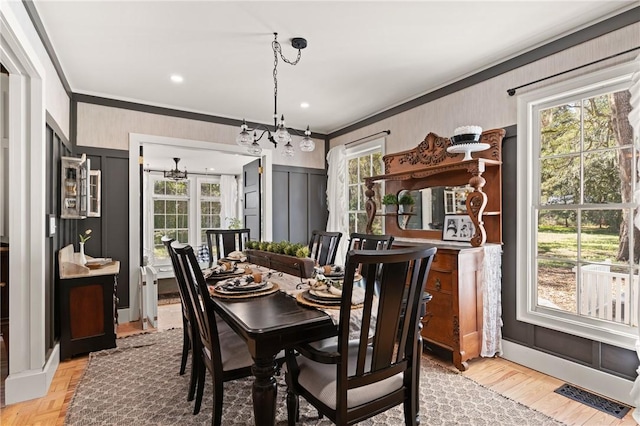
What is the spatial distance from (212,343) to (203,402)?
0.78 metres

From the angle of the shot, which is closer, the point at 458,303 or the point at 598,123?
the point at 598,123

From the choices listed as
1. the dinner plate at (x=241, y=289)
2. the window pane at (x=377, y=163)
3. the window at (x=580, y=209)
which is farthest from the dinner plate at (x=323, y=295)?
the window pane at (x=377, y=163)

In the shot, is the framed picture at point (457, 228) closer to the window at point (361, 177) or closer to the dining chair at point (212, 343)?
the window at point (361, 177)

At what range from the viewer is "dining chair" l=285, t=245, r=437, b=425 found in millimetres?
1327

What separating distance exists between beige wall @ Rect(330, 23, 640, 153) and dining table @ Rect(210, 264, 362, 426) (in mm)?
2381

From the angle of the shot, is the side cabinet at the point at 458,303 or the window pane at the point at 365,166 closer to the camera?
Result: the side cabinet at the point at 458,303

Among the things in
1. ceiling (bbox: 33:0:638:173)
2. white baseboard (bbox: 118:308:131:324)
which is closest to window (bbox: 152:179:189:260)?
white baseboard (bbox: 118:308:131:324)

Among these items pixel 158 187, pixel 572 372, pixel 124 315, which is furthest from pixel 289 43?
pixel 158 187

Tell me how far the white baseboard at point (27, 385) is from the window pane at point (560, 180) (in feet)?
12.9

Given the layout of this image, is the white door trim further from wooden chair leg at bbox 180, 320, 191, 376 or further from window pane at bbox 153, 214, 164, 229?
window pane at bbox 153, 214, 164, 229

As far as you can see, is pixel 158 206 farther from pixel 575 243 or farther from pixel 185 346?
pixel 575 243

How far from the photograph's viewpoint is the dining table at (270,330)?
56.7 inches

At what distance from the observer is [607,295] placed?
2.39 metres

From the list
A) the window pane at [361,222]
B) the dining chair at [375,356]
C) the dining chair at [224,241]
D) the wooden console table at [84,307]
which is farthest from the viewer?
the window pane at [361,222]
